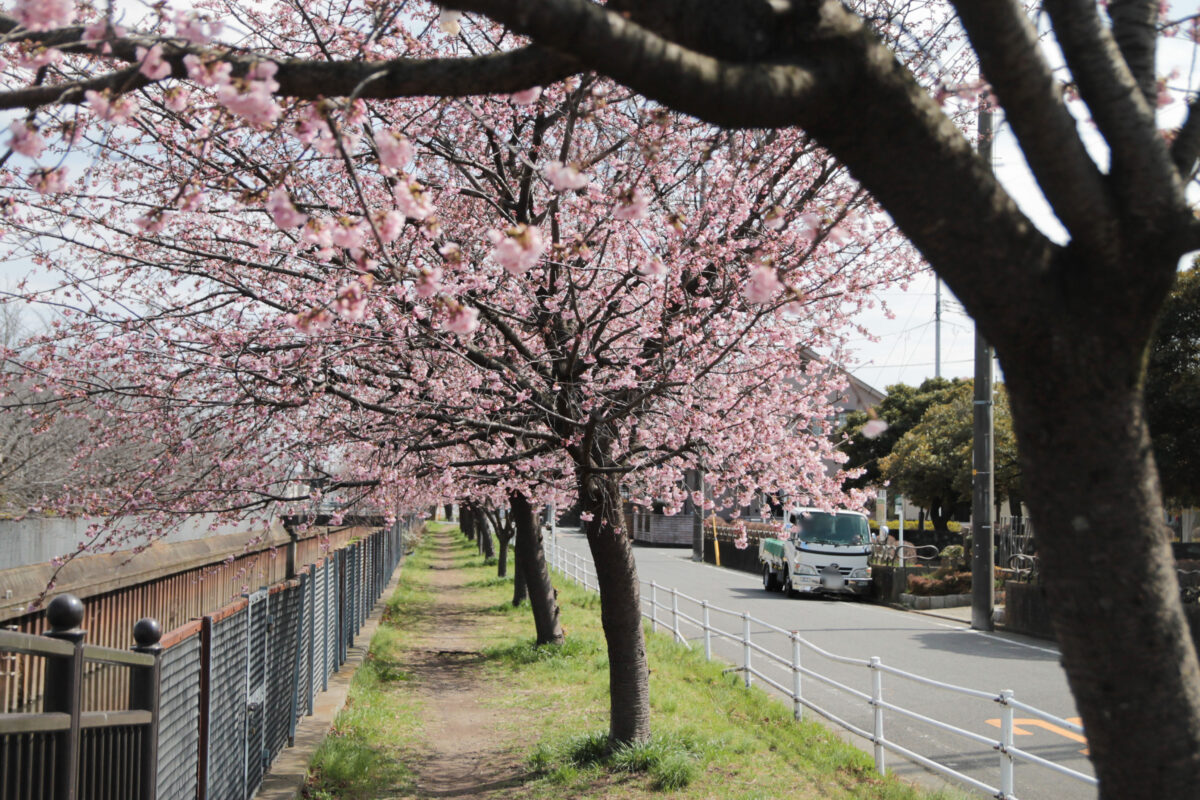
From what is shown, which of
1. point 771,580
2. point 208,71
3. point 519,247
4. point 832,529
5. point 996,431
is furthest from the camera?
point 996,431

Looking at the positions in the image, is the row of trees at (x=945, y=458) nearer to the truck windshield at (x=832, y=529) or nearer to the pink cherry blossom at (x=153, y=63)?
the truck windshield at (x=832, y=529)

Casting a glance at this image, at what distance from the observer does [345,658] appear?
13414mm

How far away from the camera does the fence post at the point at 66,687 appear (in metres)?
3.46

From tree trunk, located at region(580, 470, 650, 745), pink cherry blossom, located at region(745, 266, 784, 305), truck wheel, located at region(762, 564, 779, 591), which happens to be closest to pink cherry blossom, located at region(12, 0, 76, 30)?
pink cherry blossom, located at region(745, 266, 784, 305)

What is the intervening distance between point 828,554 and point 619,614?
15955 millimetres

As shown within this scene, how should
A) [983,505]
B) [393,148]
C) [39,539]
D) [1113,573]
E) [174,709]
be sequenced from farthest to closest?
[983,505], [39,539], [174,709], [393,148], [1113,573]

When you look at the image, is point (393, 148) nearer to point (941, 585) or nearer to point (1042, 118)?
point (1042, 118)

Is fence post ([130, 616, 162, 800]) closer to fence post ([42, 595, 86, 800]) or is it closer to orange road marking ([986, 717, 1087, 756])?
fence post ([42, 595, 86, 800])

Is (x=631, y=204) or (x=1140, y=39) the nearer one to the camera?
(x=1140, y=39)

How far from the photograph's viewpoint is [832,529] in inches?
949

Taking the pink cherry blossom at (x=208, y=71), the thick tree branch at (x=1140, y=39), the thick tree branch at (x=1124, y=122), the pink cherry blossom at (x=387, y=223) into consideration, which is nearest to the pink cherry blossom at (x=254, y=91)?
the pink cherry blossom at (x=208, y=71)

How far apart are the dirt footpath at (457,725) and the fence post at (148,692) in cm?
420

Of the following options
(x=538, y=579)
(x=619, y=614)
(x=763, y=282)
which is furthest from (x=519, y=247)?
(x=538, y=579)

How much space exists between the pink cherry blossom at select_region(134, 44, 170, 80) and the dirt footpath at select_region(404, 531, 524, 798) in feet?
21.8
